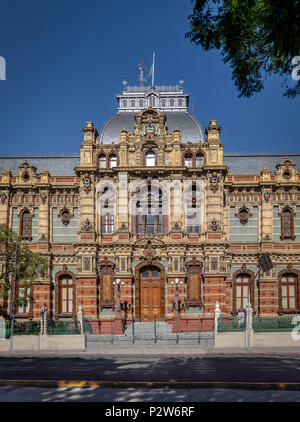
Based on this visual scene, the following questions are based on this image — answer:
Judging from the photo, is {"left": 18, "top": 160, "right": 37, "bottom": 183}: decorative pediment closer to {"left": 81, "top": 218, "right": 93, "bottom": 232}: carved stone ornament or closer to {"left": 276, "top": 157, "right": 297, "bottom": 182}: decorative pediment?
{"left": 81, "top": 218, "right": 93, "bottom": 232}: carved stone ornament

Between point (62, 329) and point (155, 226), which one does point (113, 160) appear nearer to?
point (155, 226)

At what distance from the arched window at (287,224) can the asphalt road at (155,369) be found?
15034 mm

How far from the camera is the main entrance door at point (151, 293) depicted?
37875 millimetres

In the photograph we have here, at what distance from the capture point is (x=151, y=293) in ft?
125

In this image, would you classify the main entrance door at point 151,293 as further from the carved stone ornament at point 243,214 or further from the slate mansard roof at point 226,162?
the slate mansard roof at point 226,162

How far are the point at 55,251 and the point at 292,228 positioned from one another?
20754 millimetres

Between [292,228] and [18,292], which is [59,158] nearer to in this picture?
[18,292]

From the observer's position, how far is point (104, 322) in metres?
35.8

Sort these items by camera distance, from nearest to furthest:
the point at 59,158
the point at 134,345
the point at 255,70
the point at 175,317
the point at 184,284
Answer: the point at 255,70, the point at 134,345, the point at 175,317, the point at 184,284, the point at 59,158

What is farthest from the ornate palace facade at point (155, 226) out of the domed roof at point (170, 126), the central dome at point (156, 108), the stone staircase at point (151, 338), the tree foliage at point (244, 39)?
the tree foliage at point (244, 39)

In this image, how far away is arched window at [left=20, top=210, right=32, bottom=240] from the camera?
4019 cm

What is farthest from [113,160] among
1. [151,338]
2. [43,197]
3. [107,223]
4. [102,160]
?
Answer: [151,338]

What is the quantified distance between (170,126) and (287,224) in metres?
13.9
